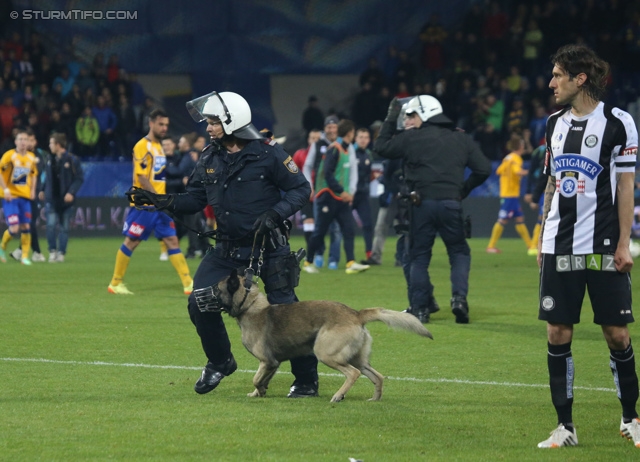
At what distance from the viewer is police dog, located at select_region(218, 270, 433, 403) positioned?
7281 millimetres

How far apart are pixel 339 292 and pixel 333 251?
397 centimetres

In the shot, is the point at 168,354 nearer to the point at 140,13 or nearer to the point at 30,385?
the point at 30,385

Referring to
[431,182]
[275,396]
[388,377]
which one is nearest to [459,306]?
[431,182]

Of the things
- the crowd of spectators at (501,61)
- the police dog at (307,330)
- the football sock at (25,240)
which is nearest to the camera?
the police dog at (307,330)

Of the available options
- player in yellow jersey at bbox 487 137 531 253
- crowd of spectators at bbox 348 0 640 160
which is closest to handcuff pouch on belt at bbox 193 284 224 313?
player in yellow jersey at bbox 487 137 531 253

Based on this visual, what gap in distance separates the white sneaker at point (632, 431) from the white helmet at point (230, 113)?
2949 mm

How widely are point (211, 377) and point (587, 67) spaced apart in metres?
3.22

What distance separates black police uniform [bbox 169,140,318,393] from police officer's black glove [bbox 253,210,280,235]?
0.34 feet

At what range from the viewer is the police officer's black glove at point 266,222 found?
732 centimetres

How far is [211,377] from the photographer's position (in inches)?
302

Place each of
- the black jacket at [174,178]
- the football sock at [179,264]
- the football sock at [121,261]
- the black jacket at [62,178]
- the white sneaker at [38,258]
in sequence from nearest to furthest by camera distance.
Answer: the football sock at [121,261]
the football sock at [179,264]
the black jacket at [174,178]
the white sneaker at [38,258]
the black jacket at [62,178]

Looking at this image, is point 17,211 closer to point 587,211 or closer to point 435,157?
point 435,157

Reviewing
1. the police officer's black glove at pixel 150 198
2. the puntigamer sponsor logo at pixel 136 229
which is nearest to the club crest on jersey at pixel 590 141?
the police officer's black glove at pixel 150 198

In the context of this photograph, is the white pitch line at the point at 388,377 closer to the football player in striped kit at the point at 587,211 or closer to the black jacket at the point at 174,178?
the football player in striped kit at the point at 587,211
